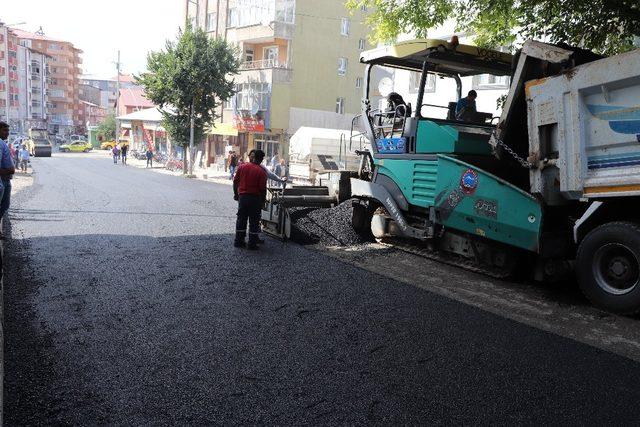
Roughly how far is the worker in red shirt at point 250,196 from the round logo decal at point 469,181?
3156mm

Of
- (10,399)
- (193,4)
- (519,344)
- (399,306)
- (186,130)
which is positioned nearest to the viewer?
(10,399)

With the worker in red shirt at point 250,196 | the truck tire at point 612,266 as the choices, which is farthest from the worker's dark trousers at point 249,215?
the truck tire at point 612,266

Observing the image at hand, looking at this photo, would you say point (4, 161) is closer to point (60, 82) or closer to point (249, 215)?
point (249, 215)

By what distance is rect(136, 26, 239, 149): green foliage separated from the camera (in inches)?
1046

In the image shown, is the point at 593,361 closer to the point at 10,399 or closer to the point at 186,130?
the point at 10,399

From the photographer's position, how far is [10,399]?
3162mm

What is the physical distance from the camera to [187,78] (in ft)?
87.2

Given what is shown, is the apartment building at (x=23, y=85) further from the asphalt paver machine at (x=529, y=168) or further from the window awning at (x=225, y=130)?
the asphalt paver machine at (x=529, y=168)

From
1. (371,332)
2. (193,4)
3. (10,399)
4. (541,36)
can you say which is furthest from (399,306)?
(193,4)

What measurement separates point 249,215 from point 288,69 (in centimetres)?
2391

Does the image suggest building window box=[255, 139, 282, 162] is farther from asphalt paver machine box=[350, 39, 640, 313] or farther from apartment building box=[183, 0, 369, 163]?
asphalt paver machine box=[350, 39, 640, 313]

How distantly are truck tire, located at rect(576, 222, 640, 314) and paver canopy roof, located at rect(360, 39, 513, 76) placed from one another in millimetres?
3106

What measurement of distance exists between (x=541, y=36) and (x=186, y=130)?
21.8m

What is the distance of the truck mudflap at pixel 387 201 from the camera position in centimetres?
753
